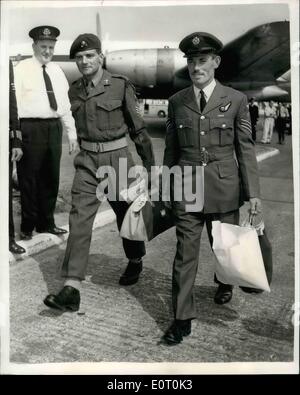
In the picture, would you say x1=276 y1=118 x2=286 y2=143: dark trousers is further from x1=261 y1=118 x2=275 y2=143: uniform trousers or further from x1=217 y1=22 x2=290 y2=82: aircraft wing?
x1=217 y1=22 x2=290 y2=82: aircraft wing

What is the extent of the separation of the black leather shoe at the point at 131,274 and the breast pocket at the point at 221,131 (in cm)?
113

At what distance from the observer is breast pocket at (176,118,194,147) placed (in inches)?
98.2

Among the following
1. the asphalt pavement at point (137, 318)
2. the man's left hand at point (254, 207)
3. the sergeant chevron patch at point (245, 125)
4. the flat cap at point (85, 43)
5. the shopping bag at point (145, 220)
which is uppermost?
the flat cap at point (85, 43)

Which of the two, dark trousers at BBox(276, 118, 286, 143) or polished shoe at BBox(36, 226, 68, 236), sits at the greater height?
dark trousers at BBox(276, 118, 286, 143)

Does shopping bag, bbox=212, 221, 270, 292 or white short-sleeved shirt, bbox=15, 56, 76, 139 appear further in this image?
white short-sleeved shirt, bbox=15, 56, 76, 139

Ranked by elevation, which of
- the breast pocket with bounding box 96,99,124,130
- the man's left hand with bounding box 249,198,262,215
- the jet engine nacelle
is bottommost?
the man's left hand with bounding box 249,198,262,215

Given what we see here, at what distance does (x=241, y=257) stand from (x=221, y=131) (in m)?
0.67

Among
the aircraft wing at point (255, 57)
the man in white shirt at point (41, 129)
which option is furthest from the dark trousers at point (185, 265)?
the aircraft wing at point (255, 57)

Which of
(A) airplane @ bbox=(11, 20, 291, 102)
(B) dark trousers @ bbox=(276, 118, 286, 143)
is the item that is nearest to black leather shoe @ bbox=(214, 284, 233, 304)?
(A) airplane @ bbox=(11, 20, 291, 102)

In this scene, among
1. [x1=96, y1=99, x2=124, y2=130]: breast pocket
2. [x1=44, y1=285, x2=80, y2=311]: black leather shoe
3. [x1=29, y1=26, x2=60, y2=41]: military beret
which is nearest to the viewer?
[x1=44, y1=285, x2=80, y2=311]: black leather shoe

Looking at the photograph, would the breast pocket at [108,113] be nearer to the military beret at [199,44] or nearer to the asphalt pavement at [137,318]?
the military beret at [199,44]

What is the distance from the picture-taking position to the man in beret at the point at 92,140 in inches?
108

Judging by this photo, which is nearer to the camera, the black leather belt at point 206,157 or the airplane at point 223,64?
the black leather belt at point 206,157
